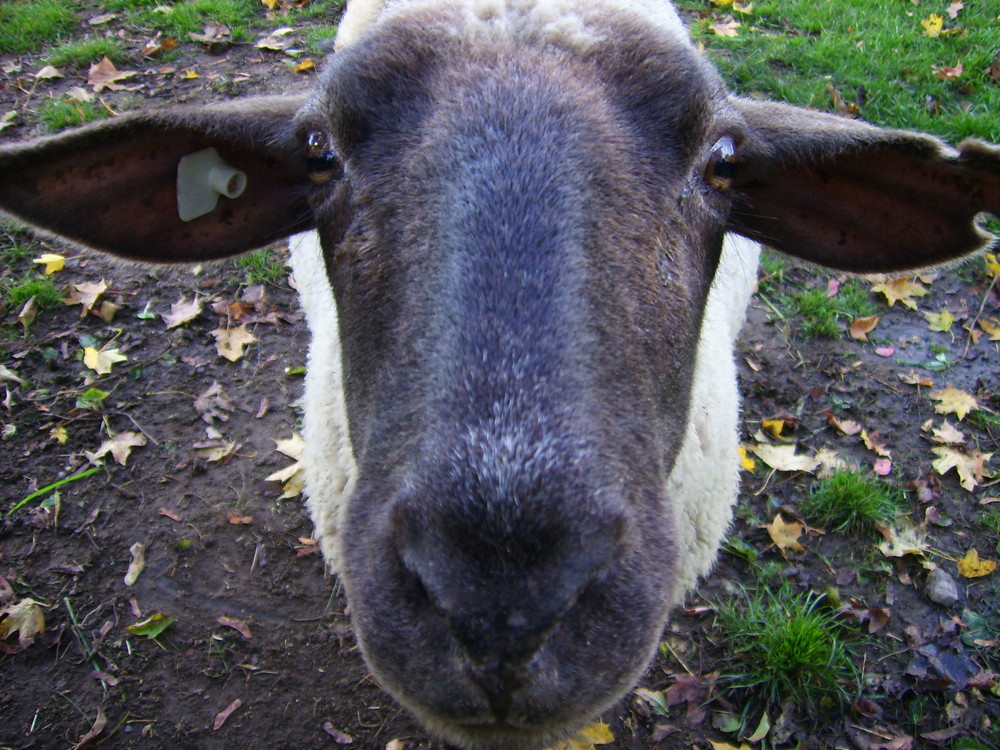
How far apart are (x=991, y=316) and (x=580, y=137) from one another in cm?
471

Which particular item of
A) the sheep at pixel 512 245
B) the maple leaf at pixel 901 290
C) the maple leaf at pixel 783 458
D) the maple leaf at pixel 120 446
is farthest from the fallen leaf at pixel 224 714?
the maple leaf at pixel 901 290

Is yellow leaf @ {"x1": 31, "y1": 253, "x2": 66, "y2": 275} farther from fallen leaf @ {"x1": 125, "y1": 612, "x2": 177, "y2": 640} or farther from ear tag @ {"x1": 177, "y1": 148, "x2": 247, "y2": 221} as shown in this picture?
ear tag @ {"x1": 177, "y1": 148, "x2": 247, "y2": 221}

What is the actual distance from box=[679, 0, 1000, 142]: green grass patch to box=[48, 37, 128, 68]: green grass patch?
20.2 feet

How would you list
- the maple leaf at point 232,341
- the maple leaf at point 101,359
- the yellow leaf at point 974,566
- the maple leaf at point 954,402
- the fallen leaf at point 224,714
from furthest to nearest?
the maple leaf at point 232,341, the maple leaf at point 101,359, the maple leaf at point 954,402, the yellow leaf at point 974,566, the fallen leaf at point 224,714

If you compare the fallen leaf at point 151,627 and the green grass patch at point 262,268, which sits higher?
the green grass patch at point 262,268

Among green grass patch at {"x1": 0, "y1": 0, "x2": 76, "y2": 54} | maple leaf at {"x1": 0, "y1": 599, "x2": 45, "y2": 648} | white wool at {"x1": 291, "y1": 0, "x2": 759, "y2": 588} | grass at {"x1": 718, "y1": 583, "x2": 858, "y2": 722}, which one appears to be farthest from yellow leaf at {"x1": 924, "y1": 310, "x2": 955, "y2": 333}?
green grass patch at {"x1": 0, "y1": 0, "x2": 76, "y2": 54}

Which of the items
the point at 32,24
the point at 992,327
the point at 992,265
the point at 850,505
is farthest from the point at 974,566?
the point at 32,24

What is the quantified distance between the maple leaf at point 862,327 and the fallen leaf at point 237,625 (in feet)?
15.0

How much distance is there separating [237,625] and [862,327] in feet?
15.4

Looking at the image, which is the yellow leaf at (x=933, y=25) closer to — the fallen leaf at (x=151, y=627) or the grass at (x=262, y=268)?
the grass at (x=262, y=268)

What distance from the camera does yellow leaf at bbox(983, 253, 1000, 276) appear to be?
526cm

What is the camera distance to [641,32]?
2.17 m

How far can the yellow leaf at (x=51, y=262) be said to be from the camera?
17.8 ft

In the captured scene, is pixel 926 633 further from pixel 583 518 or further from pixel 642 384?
pixel 583 518
